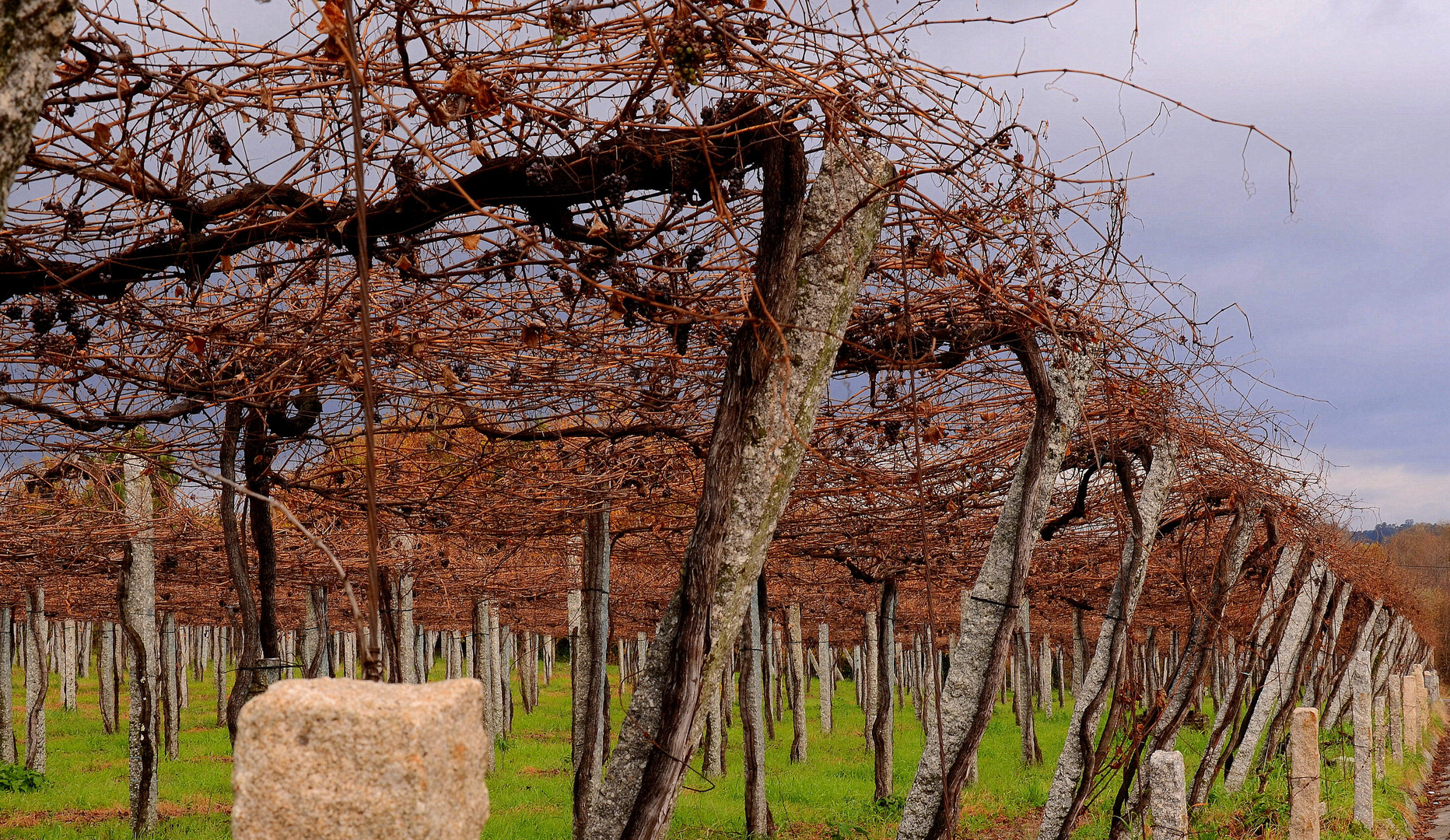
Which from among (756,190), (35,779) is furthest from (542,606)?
(756,190)

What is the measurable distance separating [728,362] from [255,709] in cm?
191

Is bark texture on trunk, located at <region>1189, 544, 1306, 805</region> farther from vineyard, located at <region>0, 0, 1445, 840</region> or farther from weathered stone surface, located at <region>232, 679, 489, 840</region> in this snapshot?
weathered stone surface, located at <region>232, 679, 489, 840</region>

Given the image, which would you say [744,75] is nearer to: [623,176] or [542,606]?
[623,176]

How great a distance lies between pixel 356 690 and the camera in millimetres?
1298

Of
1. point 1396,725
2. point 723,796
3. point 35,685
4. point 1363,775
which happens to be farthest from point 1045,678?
point 35,685

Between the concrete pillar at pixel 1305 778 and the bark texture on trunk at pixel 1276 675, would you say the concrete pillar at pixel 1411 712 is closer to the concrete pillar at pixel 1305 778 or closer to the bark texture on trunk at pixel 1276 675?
the bark texture on trunk at pixel 1276 675

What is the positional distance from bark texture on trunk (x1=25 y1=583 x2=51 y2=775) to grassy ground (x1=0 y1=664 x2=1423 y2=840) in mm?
635

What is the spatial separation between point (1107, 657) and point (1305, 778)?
2198 millimetres

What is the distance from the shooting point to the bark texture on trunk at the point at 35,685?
14.3m

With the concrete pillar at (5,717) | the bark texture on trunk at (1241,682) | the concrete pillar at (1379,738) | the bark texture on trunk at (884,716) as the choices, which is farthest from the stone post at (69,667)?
the concrete pillar at (1379,738)

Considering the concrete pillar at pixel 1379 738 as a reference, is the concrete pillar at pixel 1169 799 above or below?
above

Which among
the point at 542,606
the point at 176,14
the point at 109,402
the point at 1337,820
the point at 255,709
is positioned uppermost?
the point at 176,14

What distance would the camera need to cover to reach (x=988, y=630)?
4.47m

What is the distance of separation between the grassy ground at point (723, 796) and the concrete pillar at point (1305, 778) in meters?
1.94
